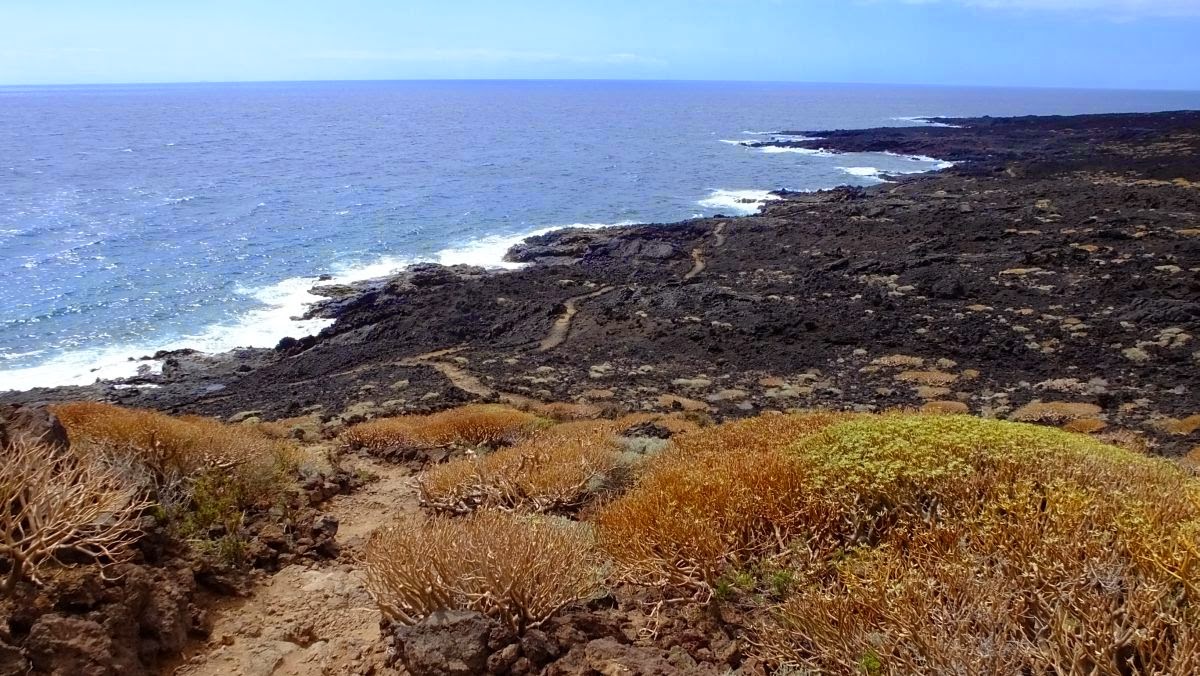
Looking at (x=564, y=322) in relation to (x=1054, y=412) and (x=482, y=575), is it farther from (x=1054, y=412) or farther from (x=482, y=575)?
(x=482, y=575)

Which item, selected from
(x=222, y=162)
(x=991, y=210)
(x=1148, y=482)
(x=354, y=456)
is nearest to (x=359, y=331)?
(x=354, y=456)

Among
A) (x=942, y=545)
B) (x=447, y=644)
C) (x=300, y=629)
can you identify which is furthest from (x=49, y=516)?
(x=942, y=545)

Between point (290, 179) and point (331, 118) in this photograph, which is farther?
point (331, 118)

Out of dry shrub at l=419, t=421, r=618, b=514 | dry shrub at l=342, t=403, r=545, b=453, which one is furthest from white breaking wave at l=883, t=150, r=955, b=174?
dry shrub at l=419, t=421, r=618, b=514

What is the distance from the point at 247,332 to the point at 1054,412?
2343cm

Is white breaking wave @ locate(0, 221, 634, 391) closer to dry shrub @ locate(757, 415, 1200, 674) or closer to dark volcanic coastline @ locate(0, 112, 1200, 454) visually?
dark volcanic coastline @ locate(0, 112, 1200, 454)

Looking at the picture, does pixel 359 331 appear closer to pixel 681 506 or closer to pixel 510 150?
pixel 681 506

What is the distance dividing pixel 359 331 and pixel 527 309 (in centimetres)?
527

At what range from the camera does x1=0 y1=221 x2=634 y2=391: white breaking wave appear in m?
21.5

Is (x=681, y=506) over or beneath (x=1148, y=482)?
beneath

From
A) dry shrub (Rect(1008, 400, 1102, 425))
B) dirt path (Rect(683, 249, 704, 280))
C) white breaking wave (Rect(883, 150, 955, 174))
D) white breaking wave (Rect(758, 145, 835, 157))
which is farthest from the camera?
white breaking wave (Rect(758, 145, 835, 157))

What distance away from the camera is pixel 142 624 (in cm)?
393

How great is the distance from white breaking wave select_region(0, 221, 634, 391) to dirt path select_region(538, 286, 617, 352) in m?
6.89

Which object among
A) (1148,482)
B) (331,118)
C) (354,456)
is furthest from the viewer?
(331,118)
